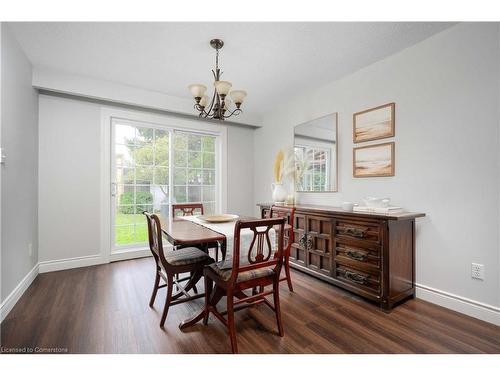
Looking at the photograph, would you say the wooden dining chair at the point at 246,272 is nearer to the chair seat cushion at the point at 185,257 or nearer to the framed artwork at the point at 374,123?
the chair seat cushion at the point at 185,257

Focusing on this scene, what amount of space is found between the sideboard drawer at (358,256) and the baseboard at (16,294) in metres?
2.95

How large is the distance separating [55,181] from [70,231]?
26.2 inches

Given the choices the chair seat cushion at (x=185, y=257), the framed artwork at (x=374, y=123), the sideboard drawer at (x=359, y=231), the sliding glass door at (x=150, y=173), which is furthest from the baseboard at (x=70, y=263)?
the framed artwork at (x=374, y=123)

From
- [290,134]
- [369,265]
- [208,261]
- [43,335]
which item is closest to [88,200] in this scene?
[43,335]

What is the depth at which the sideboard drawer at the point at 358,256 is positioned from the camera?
2.14m

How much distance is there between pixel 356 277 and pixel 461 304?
82cm

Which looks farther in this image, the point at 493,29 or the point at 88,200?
the point at 88,200

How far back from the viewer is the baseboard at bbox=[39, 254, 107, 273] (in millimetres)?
2941

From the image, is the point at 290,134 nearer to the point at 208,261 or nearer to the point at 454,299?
the point at 208,261

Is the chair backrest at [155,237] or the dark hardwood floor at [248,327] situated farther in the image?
the chair backrest at [155,237]

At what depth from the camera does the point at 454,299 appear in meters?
2.05

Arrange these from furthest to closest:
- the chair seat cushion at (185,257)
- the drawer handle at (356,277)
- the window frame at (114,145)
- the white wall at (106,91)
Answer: the window frame at (114,145)
the white wall at (106,91)
the drawer handle at (356,277)
the chair seat cushion at (185,257)

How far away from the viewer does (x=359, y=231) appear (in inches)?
88.7
